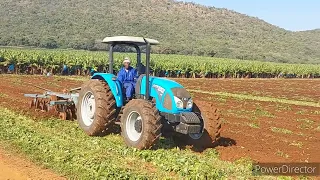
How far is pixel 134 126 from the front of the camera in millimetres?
8359

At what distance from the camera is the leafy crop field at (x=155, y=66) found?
34.8 metres

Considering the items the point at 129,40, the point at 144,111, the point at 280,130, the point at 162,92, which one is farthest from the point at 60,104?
the point at 280,130

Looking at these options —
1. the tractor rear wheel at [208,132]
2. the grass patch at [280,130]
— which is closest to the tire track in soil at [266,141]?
the grass patch at [280,130]

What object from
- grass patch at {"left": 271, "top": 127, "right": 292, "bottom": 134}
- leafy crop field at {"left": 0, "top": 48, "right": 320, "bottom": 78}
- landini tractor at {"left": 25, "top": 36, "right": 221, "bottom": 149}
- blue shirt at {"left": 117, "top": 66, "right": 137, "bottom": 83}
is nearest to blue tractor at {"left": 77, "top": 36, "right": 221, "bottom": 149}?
landini tractor at {"left": 25, "top": 36, "right": 221, "bottom": 149}

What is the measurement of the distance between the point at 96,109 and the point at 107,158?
2041mm

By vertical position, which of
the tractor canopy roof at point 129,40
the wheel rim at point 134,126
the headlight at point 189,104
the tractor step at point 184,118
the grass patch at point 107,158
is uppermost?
the tractor canopy roof at point 129,40

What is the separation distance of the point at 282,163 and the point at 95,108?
409 centimetres

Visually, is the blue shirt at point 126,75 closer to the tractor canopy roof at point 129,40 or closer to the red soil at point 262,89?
the tractor canopy roof at point 129,40

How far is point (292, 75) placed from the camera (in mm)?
60125

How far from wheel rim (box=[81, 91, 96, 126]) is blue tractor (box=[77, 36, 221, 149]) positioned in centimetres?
5

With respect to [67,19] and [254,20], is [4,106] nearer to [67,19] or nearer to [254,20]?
[67,19]

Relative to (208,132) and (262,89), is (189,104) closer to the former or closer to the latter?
(208,132)

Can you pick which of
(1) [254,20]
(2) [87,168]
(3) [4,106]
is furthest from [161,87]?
(1) [254,20]

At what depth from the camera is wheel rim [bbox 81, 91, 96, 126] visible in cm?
973
